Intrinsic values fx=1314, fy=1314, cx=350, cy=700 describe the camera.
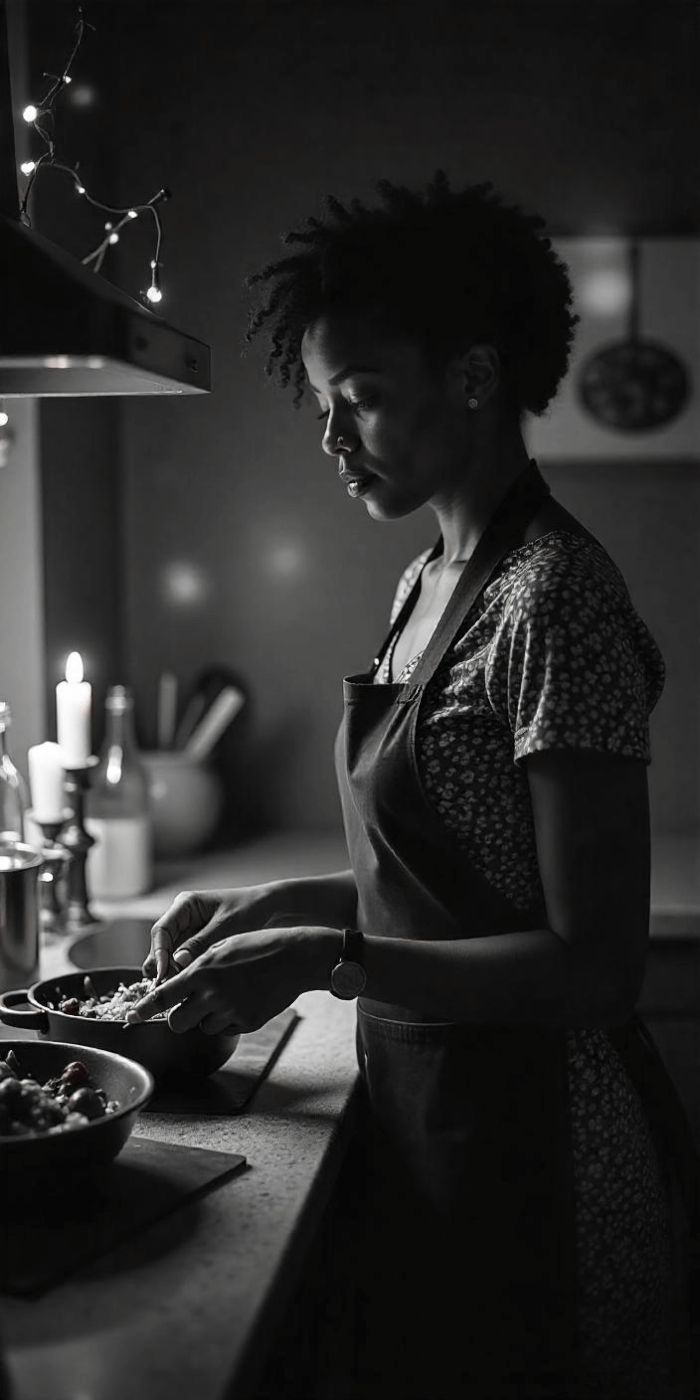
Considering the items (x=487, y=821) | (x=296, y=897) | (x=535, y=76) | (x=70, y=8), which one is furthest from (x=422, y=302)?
(x=535, y=76)

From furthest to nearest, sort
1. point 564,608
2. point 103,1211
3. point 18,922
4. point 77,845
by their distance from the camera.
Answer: point 77,845, point 18,922, point 564,608, point 103,1211

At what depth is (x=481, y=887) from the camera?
1.18m

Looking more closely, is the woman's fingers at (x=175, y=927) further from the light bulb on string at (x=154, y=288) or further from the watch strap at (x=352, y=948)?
the light bulb on string at (x=154, y=288)

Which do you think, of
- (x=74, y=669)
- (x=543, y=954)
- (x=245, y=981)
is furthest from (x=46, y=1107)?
(x=74, y=669)

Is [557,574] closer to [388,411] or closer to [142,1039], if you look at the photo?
[388,411]

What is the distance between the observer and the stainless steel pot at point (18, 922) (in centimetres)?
Answer: 156

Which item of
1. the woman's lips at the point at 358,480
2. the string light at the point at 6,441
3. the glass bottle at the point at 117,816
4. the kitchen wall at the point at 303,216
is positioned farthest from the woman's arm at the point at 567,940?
the kitchen wall at the point at 303,216

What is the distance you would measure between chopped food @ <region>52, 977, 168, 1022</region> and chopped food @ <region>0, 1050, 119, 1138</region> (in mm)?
137

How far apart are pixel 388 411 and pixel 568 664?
0.33m

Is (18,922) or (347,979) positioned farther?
(18,922)

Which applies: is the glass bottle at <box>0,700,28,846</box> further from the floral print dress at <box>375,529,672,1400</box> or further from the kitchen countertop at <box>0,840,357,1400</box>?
the floral print dress at <box>375,529,672,1400</box>

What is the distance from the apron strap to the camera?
4.02ft

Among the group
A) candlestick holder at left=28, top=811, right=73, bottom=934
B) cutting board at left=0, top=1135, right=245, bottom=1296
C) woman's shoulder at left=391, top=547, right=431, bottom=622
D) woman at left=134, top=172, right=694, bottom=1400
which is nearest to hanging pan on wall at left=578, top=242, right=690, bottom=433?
woman's shoulder at left=391, top=547, right=431, bottom=622

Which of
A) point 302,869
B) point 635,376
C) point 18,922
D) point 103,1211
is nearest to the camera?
point 103,1211
